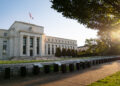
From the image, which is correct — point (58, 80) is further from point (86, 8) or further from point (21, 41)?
point (21, 41)

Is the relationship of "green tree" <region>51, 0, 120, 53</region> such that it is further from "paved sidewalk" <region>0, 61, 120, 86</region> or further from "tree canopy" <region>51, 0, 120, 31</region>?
"paved sidewalk" <region>0, 61, 120, 86</region>

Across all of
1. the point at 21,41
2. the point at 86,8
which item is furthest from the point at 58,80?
the point at 21,41

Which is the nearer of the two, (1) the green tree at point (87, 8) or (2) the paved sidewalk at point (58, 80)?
(2) the paved sidewalk at point (58, 80)

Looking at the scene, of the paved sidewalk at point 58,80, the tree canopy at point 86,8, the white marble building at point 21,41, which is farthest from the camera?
the white marble building at point 21,41

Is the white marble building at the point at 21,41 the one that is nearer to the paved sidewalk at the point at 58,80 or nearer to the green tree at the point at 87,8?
the paved sidewalk at the point at 58,80

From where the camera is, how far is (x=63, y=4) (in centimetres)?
568

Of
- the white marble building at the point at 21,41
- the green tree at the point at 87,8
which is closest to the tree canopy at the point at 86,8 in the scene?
the green tree at the point at 87,8

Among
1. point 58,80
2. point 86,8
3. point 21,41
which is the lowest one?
point 58,80

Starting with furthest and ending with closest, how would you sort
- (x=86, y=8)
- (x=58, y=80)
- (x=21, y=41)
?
1. (x=21, y=41)
2. (x=86, y=8)
3. (x=58, y=80)

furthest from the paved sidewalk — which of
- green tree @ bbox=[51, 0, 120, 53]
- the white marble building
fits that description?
the white marble building

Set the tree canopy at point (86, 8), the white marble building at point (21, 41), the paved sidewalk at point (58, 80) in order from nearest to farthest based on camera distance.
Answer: the paved sidewalk at point (58, 80), the tree canopy at point (86, 8), the white marble building at point (21, 41)

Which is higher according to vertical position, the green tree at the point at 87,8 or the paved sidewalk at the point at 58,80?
the green tree at the point at 87,8

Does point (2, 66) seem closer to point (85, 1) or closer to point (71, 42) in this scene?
point (85, 1)

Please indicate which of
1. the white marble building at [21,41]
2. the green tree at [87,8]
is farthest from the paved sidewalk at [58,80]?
the white marble building at [21,41]
